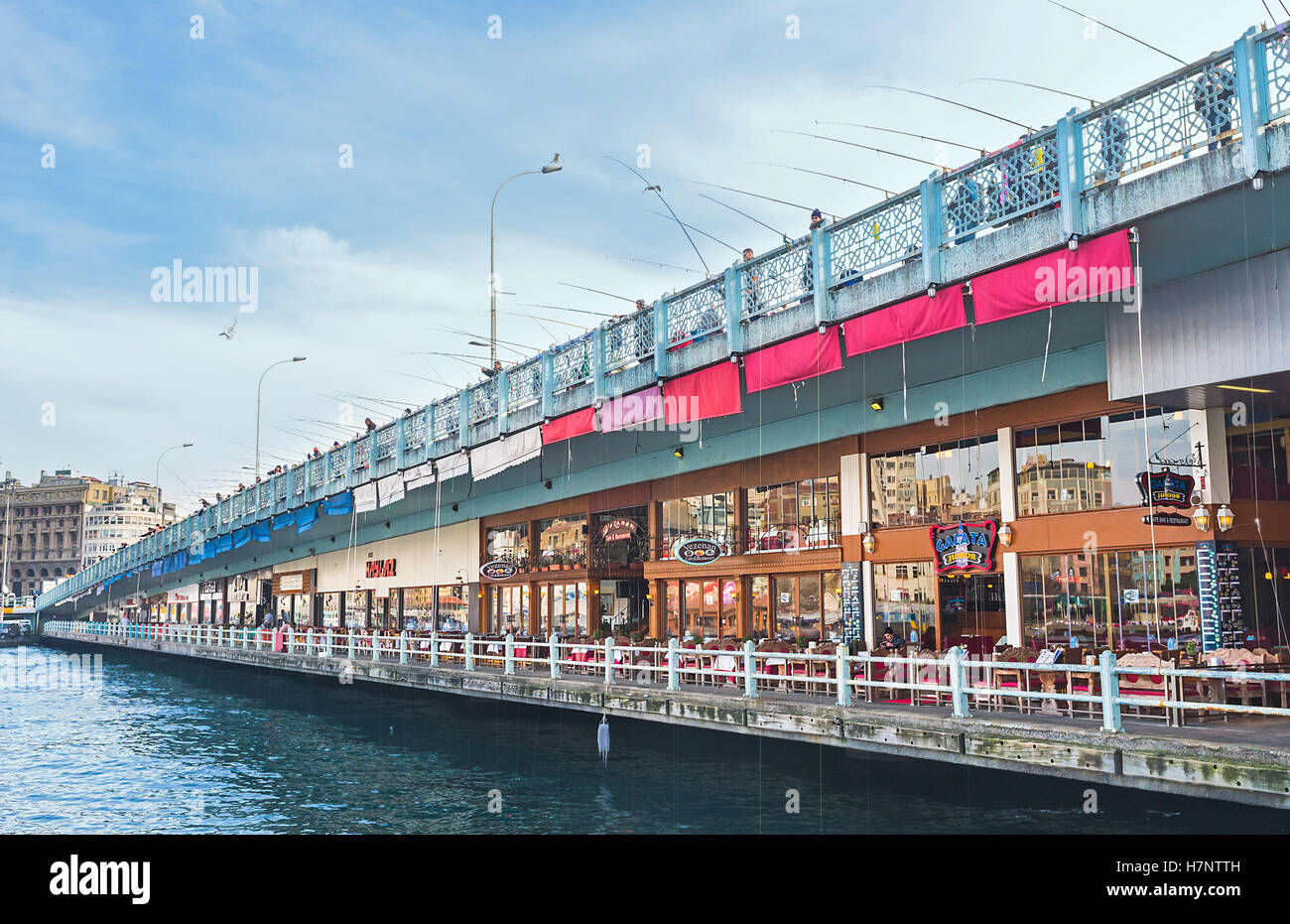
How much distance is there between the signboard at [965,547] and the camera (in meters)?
20.5

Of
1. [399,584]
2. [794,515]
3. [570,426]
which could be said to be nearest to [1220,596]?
[794,515]

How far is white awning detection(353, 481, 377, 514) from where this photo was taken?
3325cm

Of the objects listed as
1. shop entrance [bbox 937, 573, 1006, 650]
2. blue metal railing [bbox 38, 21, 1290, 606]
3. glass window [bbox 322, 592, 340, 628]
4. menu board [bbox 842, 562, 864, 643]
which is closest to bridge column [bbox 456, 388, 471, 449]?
blue metal railing [bbox 38, 21, 1290, 606]

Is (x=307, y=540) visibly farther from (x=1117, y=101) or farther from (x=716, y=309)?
(x=1117, y=101)

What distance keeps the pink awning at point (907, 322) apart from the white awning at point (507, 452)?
10071 millimetres

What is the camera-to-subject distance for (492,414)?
26609 millimetres

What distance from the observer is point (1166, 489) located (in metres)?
16.8

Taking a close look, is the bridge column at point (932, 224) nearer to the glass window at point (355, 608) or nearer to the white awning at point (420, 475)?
the white awning at point (420, 475)

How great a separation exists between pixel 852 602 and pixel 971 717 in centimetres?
939

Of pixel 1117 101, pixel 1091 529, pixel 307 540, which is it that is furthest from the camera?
pixel 307 540

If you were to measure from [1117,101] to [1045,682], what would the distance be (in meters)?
8.01

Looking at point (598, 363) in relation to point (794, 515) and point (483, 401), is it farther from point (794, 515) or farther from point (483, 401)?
point (794, 515)
